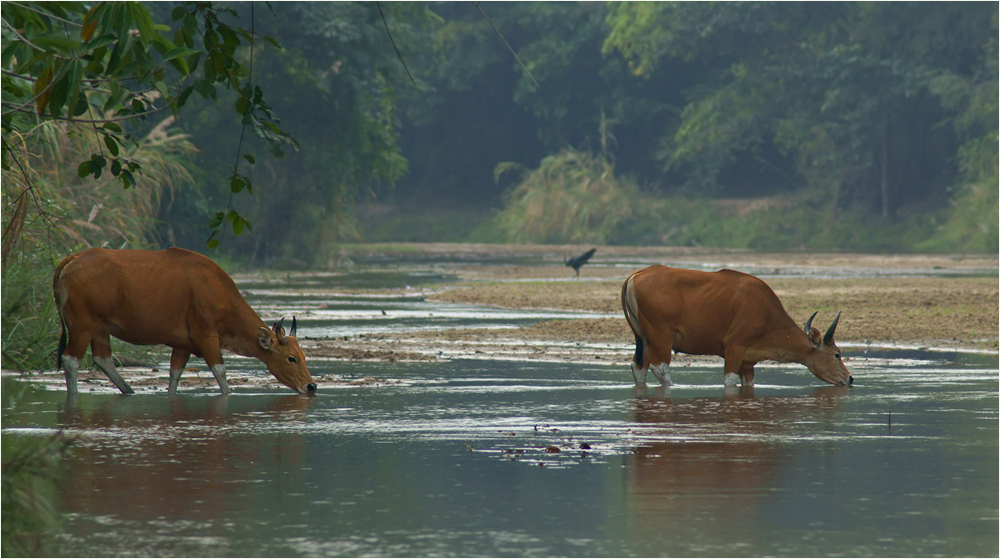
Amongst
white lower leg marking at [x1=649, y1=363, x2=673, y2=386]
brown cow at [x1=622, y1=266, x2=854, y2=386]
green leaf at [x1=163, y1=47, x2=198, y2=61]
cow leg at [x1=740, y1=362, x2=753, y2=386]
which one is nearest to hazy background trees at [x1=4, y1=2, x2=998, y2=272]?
Answer: brown cow at [x1=622, y1=266, x2=854, y2=386]

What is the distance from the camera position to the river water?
639 cm

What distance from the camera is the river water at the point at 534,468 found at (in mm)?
6395

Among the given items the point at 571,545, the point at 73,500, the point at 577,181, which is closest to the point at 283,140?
the point at 73,500

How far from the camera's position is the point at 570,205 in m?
56.1

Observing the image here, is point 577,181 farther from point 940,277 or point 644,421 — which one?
point 644,421

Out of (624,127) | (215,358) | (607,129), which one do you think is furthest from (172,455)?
(624,127)

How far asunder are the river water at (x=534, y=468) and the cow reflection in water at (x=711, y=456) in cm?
2

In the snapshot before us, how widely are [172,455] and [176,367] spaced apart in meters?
3.15

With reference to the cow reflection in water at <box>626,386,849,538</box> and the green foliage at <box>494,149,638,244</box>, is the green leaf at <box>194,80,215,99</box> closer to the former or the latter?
the cow reflection in water at <box>626,386,849,538</box>

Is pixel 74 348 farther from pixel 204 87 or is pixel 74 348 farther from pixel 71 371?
pixel 204 87

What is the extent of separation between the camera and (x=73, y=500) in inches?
285

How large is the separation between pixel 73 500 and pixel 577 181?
1999 inches

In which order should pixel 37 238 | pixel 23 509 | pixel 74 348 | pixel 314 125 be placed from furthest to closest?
1. pixel 314 125
2. pixel 37 238
3. pixel 74 348
4. pixel 23 509

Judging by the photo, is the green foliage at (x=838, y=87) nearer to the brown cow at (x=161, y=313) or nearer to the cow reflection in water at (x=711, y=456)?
the cow reflection in water at (x=711, y=456)
